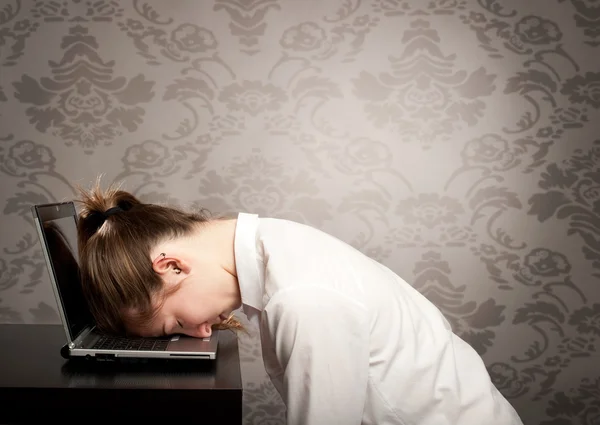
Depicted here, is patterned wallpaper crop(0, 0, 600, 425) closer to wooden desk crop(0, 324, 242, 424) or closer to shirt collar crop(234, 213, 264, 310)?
shirt collar crop(234, 213, 264, 310)

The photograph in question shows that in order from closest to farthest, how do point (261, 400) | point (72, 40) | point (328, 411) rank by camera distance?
point (328, 411)
point (72, 40)
point (261, 400)

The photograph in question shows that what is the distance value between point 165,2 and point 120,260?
3.39 feet

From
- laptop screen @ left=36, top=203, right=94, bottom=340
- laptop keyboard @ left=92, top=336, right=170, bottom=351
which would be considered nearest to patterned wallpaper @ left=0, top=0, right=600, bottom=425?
laptop screen @ left=36, top=203, right=94, bottom=340

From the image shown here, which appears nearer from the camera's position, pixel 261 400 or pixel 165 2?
pixel 165 2

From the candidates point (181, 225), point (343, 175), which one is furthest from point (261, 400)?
point (181, 225)

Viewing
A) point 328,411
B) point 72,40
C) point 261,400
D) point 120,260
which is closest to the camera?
point 328,411

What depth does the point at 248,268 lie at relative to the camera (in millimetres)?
1009

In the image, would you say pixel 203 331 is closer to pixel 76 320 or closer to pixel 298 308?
pixel 76 320

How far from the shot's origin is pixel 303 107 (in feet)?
5.70

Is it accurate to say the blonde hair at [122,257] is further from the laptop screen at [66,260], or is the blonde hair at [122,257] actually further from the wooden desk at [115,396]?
the wooden desk at [115,396]

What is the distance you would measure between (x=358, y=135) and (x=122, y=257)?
38.1 inches

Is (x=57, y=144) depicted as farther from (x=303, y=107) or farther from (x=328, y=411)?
(x=328, y=411)

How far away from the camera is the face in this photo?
1034 millimetres

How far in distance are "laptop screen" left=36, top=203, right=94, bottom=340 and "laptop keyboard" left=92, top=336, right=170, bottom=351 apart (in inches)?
2.1
